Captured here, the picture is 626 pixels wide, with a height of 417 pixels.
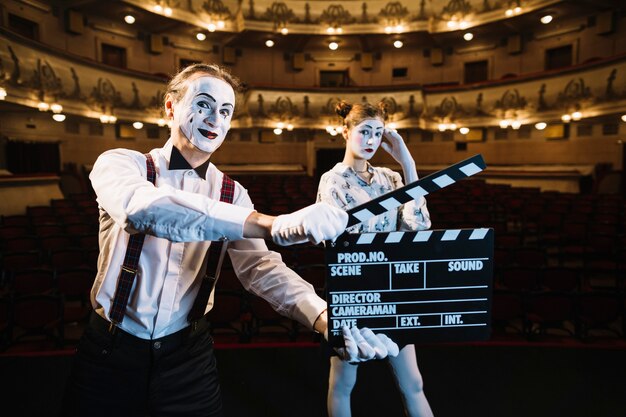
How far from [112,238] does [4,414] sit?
8.65ft

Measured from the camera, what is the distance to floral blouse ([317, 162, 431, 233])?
2.61 metres

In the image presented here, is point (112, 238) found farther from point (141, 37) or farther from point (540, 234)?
point (141, 37)

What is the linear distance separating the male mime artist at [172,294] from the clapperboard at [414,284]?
0.47 ft

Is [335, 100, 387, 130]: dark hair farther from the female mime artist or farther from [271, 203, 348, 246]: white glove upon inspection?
[271, 203, 348, 246]: white glove

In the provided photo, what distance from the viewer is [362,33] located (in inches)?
987

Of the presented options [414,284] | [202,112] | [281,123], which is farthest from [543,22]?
[202,112]

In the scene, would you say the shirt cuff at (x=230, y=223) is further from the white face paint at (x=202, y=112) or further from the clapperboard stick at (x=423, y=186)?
the white face paint at (x=202, y=112)

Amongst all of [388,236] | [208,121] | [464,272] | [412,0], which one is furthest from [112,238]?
[412,0]

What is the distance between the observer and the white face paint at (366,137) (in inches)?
104

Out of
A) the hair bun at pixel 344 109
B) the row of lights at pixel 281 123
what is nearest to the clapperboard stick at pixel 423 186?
the hair bun at pixel 344 109

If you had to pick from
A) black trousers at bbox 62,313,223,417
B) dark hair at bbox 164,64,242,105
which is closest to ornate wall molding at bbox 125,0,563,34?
dark hair at bbox 164,64,242,105

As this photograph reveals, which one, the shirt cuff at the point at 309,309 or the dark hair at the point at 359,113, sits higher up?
the dark hair at the point at 359,113

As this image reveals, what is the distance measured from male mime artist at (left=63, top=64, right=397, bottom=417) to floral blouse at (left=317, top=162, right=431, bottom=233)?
0.70 metres

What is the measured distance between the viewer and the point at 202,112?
6.23 ft
